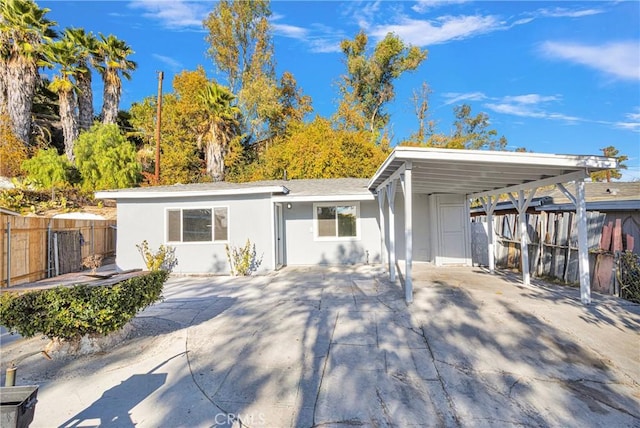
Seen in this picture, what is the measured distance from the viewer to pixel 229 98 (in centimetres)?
1767

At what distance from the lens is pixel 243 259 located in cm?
889

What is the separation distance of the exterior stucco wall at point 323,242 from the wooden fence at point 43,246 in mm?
6618

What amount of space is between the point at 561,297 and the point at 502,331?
2.59m

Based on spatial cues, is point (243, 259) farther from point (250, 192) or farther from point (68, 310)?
point (68, 310)

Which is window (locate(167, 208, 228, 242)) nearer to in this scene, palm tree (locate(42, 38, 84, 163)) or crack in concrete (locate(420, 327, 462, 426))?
crack in concrete (locate(420, 327, 462, 426))

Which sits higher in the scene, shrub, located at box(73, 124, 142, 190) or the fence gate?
shrub, located at box(73, 124, 142, 190)

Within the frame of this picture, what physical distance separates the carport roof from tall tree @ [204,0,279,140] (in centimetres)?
1627

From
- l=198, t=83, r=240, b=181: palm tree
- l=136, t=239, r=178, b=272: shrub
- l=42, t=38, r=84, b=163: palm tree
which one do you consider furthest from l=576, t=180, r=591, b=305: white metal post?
l=42, t=38, r=84, b=163: palm tree

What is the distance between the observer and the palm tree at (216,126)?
17438 millimetres

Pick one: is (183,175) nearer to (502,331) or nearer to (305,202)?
(305,202)

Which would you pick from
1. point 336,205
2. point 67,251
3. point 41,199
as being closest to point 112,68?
point 41,199

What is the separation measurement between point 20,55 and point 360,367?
2241 cm

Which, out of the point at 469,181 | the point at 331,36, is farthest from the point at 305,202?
the point at 331,36

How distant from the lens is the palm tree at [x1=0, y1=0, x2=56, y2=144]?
1530cm
